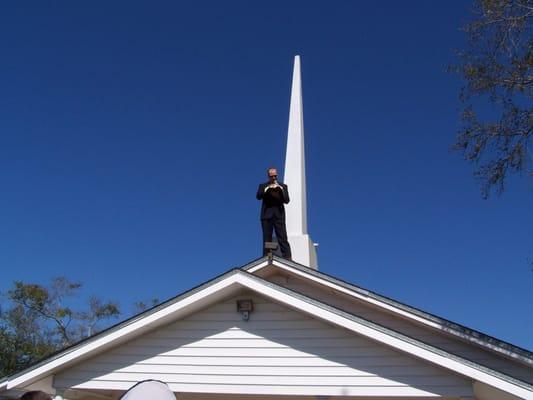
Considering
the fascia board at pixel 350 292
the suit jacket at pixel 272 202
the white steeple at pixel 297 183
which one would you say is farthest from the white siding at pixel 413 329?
the white steeple at pixel 297 183

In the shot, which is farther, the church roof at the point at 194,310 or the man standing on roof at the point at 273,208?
the man standing on roof at the point at 273,208

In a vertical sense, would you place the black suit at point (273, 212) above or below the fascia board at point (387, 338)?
above

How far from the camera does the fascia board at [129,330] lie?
6.92 metres

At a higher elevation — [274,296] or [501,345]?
[274,296]

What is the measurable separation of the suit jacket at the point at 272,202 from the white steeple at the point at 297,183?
1.90 meters

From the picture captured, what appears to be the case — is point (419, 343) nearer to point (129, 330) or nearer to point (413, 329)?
point (413, 329)

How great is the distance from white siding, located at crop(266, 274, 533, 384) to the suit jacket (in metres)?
0.96

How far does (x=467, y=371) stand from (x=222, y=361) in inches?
111

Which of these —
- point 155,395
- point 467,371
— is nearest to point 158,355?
point 467,371

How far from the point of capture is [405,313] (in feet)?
25.2

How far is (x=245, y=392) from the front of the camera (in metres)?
6.71

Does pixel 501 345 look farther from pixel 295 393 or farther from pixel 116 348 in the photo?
pixel 116 348

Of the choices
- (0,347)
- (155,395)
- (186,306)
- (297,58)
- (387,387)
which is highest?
(297,58)

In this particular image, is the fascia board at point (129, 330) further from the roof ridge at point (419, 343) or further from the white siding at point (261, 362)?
the roof ridge at point (419, 343)
